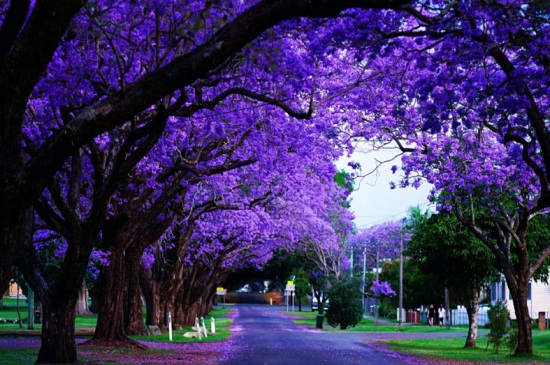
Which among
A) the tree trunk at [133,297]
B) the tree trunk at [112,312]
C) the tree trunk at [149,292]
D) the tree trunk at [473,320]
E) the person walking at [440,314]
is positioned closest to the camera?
the tree trunk at [112,312]

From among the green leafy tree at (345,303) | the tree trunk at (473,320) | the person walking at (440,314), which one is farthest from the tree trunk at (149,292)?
the person walking at (440,314)

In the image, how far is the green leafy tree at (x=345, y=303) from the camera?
52875 mm

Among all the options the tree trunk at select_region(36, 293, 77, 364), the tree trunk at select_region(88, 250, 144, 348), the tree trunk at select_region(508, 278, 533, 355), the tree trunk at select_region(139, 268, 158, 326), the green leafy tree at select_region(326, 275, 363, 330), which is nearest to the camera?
the tree trunk at select_region(36, 293, 77, 364)

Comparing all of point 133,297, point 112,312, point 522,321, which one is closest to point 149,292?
point 133,297

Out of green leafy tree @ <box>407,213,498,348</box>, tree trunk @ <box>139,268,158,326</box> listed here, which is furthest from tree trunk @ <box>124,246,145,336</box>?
green leafy tree @ <box>407,213,498,348</box>

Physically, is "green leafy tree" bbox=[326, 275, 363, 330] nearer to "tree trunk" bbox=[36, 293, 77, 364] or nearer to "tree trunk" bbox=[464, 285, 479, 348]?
"tree trunk" bbox=[464, 285, 479, 348]

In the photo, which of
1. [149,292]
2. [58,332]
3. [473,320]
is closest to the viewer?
[58,332]

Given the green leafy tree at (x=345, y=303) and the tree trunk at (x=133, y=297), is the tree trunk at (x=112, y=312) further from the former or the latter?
the green leafy tree at (x=345, y=303)

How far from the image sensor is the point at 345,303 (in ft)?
178

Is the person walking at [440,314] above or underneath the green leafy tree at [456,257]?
underneath

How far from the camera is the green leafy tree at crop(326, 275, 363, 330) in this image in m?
52.9

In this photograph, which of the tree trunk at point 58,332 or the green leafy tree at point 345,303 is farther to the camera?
the green leafy tree at point 345,303

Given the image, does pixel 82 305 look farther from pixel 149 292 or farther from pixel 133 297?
pixel 133 297

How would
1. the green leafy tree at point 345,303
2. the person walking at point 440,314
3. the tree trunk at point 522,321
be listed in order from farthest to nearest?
the person walking at point 440,314, the green leafy tree at point 345,303, the tree trunk at point 522,321
